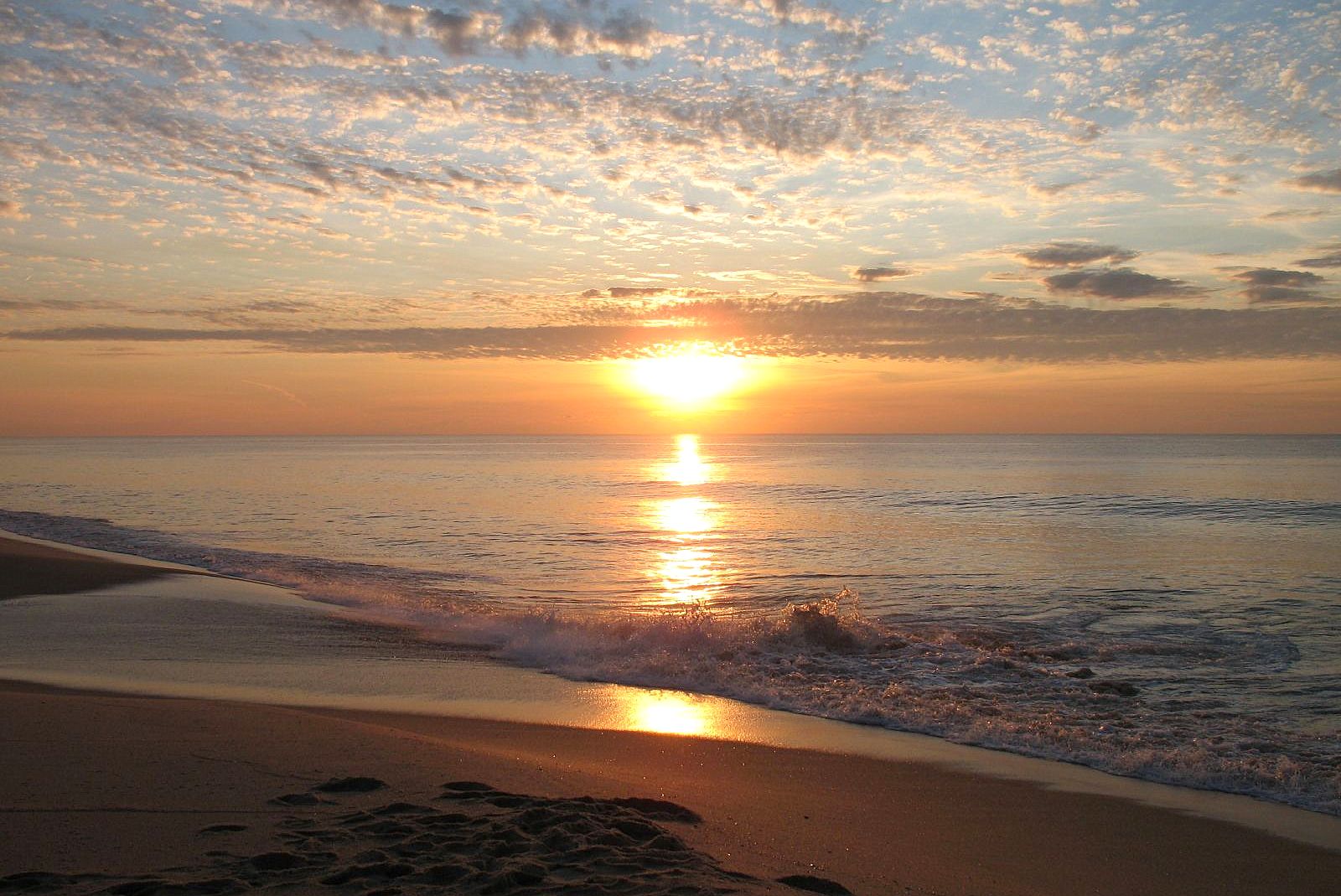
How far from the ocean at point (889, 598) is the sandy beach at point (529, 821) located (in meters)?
1.91

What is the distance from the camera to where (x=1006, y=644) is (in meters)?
13.2

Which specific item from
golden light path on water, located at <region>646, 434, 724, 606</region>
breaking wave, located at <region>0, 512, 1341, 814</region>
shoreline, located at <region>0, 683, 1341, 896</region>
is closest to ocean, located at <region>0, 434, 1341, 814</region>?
breaking wave, located at <region>0, 512, 1341, 814</region>

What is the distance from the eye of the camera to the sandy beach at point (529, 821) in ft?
15.9

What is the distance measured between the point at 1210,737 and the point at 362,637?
11110mm

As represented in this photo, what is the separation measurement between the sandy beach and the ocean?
75.3 inches

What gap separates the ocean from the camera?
9539mm

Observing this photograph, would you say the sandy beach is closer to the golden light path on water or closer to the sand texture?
the golden light path on water

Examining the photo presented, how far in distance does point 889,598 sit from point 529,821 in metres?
13.4

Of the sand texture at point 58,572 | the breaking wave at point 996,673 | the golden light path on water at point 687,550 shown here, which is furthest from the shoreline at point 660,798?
the sand texture at point 58,572

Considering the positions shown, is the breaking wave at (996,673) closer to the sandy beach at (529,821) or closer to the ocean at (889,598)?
the ocean at (889,598)

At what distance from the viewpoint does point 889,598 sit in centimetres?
1781

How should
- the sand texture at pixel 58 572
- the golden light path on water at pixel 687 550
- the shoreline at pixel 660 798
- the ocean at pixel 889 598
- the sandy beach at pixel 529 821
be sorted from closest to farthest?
1. the sandy beach at pixel 529 821
2. the shoreline at pixel 660 798
3. the ocean at pixel 889 598
4. the sand texture at pixel 58 572
5. the golden light path on water at pixel 687 550

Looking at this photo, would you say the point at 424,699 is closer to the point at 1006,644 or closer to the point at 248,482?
the point at 1006,644

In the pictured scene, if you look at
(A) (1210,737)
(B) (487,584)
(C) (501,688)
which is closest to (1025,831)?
(A) (1210,737)
